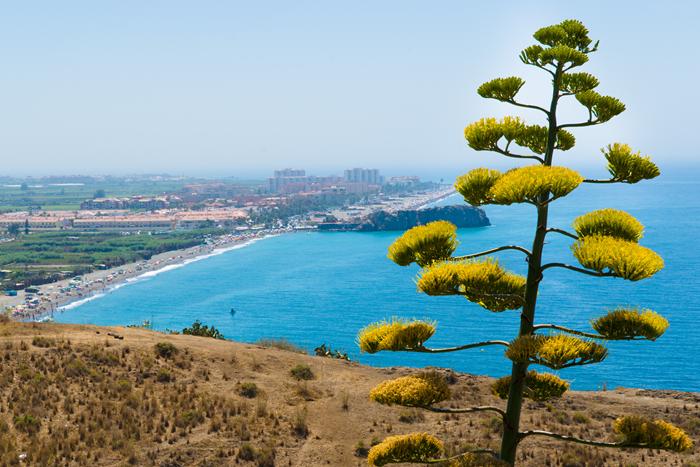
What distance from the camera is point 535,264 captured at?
682 cm

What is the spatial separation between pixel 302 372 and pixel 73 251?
11114cm

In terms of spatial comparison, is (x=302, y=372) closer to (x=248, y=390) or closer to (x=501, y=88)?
(x=248, y=390)

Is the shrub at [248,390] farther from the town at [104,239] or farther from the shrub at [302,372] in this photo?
the town at [104,239]

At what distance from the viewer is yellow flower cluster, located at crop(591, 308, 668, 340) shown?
6.46 m

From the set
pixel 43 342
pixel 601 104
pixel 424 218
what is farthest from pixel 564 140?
pixel 424 218

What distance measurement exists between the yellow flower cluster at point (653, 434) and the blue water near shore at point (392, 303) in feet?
134

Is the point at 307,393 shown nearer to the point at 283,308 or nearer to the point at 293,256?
the point at 283,308

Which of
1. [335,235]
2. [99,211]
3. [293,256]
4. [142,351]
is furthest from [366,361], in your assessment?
[99,211]

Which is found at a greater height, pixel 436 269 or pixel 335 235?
pixel 436 269

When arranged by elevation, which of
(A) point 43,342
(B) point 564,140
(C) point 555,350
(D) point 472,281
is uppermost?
(B) point 564,140

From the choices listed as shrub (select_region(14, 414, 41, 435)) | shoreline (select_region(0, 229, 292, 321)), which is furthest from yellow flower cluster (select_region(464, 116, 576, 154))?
shoreline (select_region(0, 229, 292, 321))

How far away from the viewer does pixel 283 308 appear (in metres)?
74.9

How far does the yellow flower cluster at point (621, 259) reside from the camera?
5.90 m

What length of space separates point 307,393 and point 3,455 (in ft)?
33.8
